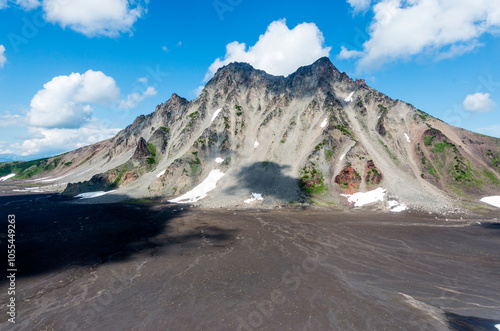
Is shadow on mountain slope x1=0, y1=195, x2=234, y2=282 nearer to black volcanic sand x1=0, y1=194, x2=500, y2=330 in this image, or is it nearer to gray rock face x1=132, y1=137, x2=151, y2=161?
black volcanic sand x1=0, y1=194, x2=500, y2=330

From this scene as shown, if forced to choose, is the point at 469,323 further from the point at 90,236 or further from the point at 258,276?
the point at 90,236

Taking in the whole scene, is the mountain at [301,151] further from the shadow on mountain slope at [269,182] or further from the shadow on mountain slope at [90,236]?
the shadow on mountain slope at [90,236]

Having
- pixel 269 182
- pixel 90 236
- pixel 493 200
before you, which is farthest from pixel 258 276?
pixel 493 200

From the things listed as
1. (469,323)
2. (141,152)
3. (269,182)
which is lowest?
(469,323)

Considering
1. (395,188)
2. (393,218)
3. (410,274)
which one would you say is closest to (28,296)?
(410,274)

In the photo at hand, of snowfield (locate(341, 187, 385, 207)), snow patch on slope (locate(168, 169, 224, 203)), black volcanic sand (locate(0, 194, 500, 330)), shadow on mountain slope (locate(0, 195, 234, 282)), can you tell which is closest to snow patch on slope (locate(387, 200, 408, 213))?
snowfield (locate(341, 187, 385, 207))

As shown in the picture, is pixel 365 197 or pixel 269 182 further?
pixel 269 182

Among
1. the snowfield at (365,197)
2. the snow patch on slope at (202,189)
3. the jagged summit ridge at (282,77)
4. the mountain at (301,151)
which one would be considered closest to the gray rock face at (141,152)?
the mountain at (301,151)
